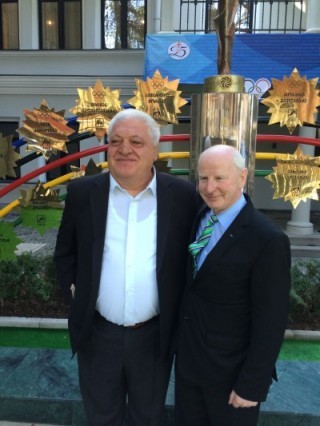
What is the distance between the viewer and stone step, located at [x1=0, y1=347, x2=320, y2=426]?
2.48 meters

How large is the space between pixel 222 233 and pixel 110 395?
98 centimetres

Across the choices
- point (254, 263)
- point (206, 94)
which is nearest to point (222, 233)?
point (254, 263)

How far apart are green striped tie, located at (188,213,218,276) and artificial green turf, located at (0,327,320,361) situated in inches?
82.9

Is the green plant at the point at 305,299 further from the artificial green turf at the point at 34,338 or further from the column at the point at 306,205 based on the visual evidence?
the column at the point at 306,205

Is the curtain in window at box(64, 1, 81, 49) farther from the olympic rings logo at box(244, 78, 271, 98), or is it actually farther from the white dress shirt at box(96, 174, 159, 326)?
the white dress shirt at box(96, 174, 159, 326)

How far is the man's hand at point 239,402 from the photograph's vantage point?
64.1 inches

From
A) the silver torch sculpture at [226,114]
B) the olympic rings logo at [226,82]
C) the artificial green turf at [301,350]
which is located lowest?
the artificial green turf at [301,350]

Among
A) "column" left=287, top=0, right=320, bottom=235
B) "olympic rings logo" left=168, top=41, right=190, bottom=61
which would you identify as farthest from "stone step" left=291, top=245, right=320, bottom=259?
"olympic rings logo" left=168, top=41, right=190, bottom=61

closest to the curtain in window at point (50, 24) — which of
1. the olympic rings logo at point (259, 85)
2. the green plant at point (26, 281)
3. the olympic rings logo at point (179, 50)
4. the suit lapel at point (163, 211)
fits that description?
the olympic rings logo at point (179, 50)

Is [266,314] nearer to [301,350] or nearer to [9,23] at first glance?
[301,350]

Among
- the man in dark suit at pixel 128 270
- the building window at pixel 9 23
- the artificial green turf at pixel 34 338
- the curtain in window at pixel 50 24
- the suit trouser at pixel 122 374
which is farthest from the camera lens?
the building window at pixel 9 23

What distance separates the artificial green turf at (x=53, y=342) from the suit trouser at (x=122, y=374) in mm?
1558

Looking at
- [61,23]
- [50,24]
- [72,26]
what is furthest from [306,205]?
[50,24]

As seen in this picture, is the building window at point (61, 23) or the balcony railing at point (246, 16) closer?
the balcony railing at point (246, 16)
